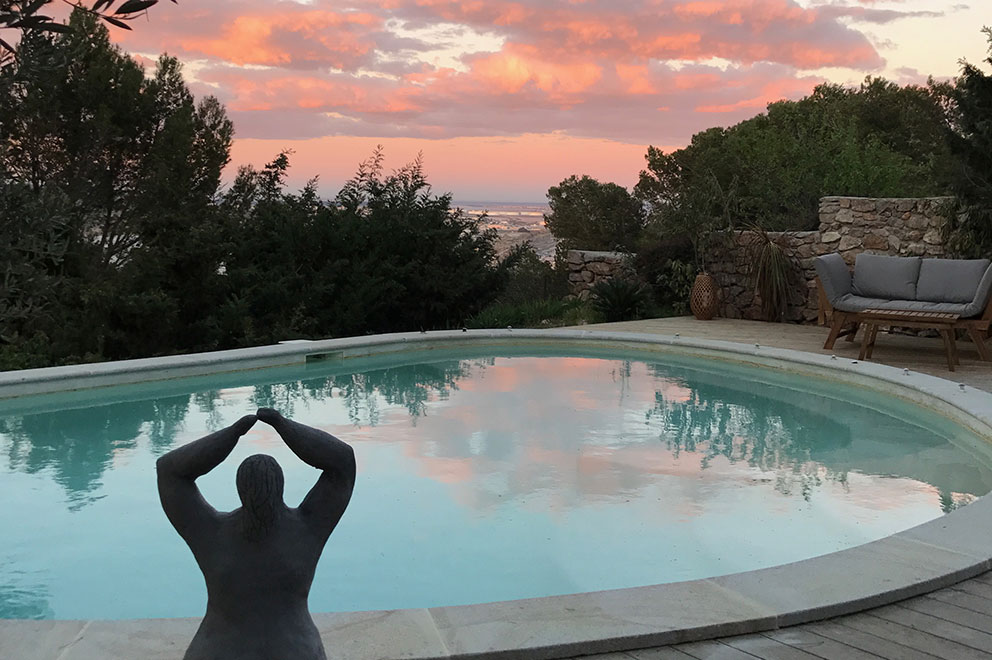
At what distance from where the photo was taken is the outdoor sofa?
321 inches

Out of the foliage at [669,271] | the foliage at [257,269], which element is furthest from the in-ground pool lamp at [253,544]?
the foliage at [669,271]

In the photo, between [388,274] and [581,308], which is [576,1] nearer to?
[581,308]

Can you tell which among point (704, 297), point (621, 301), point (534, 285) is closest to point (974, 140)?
point (704, 297)

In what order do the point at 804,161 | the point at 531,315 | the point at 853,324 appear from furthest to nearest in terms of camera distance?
A: the point at 804,161 < the point at 531,315 < the point at 853,324

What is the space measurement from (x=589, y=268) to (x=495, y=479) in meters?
8.28

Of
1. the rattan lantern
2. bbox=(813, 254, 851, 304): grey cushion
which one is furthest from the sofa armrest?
the rattan lantern

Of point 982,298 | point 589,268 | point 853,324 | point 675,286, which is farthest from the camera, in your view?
point 589,268

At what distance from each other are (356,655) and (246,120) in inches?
670

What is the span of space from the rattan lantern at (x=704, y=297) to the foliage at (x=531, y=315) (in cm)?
140

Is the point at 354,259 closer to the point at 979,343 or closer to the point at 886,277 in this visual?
the point at 886,277

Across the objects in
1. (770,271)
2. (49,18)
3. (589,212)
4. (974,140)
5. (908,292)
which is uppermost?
(974,140)

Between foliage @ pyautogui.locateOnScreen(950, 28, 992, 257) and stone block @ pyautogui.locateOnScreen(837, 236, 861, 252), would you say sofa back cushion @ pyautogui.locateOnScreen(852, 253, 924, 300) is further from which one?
stone block @ pyautogui.locateOnScreen(837, 236, 861, 252)

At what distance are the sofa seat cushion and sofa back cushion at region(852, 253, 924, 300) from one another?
0.88 ft

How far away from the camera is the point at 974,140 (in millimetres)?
9094
